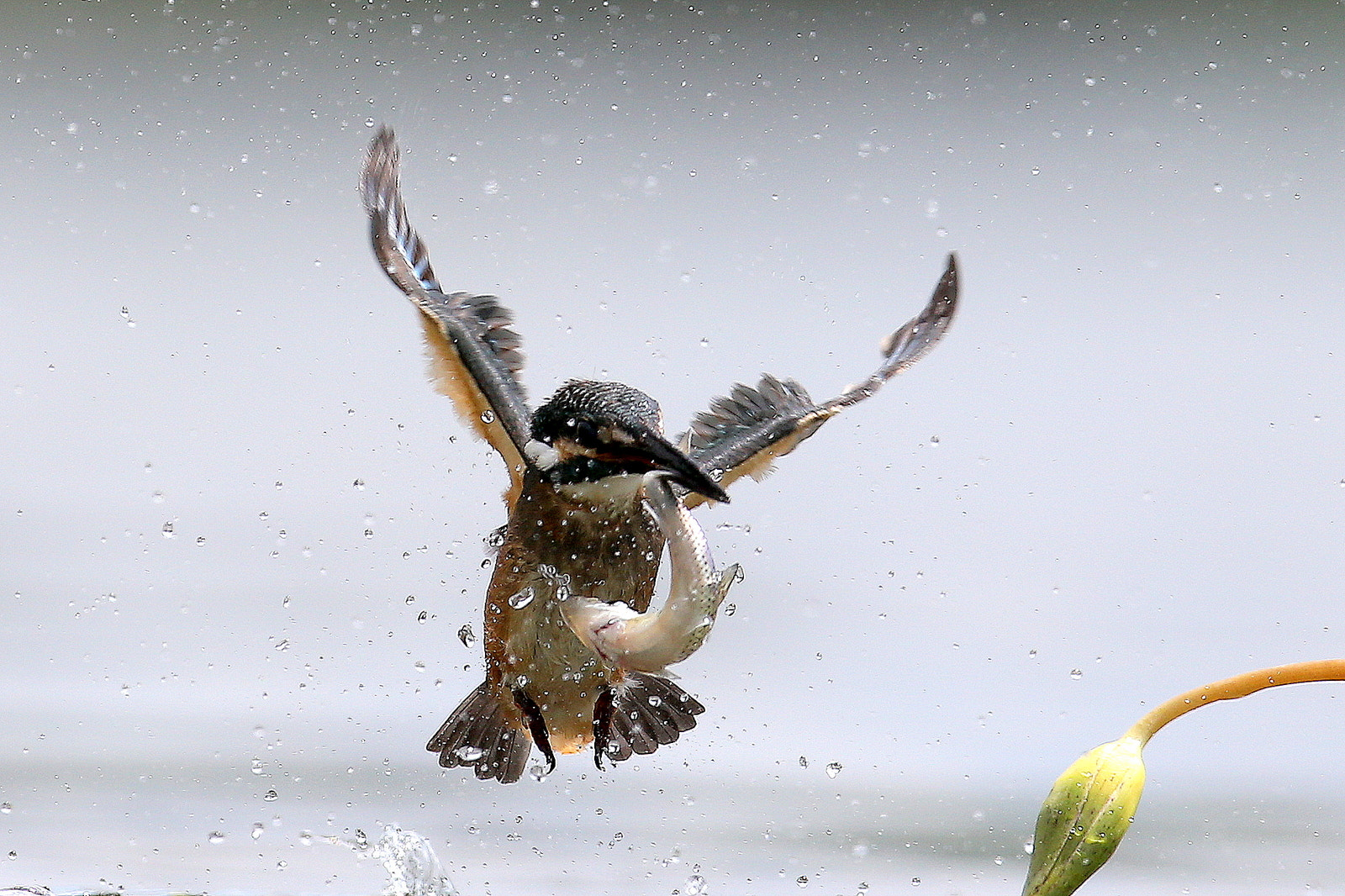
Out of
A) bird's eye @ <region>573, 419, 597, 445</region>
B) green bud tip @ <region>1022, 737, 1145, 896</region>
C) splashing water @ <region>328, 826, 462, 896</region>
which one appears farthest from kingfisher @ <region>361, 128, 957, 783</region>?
green bud tip @ <region>1022, 737, 1145, 896</region>

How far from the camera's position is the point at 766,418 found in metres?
1.77

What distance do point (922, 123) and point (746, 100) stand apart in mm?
360

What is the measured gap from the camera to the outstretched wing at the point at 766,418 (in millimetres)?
1717

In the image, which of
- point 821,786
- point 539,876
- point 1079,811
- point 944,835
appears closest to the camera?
point 1079,811

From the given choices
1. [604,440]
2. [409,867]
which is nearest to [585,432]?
[604,440]

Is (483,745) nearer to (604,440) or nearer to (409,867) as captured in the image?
(409,867)

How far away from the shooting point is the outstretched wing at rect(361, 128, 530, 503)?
1626 millimetres

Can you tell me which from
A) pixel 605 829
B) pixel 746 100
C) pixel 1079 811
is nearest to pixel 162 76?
pixel 746 100

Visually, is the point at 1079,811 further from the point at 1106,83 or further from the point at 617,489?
the point at 1106,83

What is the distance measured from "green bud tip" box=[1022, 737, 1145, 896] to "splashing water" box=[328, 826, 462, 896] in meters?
1.16

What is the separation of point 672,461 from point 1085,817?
486mm

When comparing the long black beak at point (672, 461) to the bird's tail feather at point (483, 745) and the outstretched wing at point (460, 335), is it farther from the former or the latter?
the bird's tail feather at point (483, 745)

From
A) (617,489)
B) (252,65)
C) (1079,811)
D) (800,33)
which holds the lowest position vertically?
(1079,811)

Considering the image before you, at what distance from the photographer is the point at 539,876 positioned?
238cm
